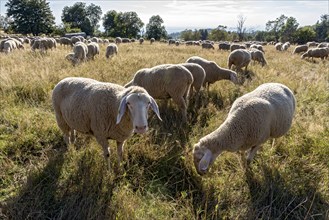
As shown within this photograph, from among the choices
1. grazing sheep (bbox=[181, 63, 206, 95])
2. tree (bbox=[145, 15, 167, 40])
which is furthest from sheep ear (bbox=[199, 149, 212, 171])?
tree (bbox=[145, 15, 167, 40])

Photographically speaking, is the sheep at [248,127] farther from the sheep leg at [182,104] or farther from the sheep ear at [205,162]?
the sheep leg at [182,104]

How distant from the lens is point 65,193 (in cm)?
308

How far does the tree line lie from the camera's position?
60.5 metres

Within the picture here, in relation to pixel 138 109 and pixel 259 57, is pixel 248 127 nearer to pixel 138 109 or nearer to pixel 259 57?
pixel 138 109

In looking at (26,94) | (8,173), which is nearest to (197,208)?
(8,173)

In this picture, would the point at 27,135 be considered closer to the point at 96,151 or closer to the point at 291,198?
the point at 96,151

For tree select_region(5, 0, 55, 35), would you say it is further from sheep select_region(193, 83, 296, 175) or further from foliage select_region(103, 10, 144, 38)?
sheep select_region(193, 83, 296, 175)

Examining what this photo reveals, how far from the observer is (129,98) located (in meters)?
2.98

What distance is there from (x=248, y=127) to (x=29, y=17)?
6992 centimetres

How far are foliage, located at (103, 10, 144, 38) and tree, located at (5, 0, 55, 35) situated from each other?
16.5 metres

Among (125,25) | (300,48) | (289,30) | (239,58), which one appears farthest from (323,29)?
(239,58)

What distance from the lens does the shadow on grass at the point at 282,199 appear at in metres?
3.00

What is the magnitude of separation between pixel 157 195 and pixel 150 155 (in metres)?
0.75

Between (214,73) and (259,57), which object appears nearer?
(214,73)
